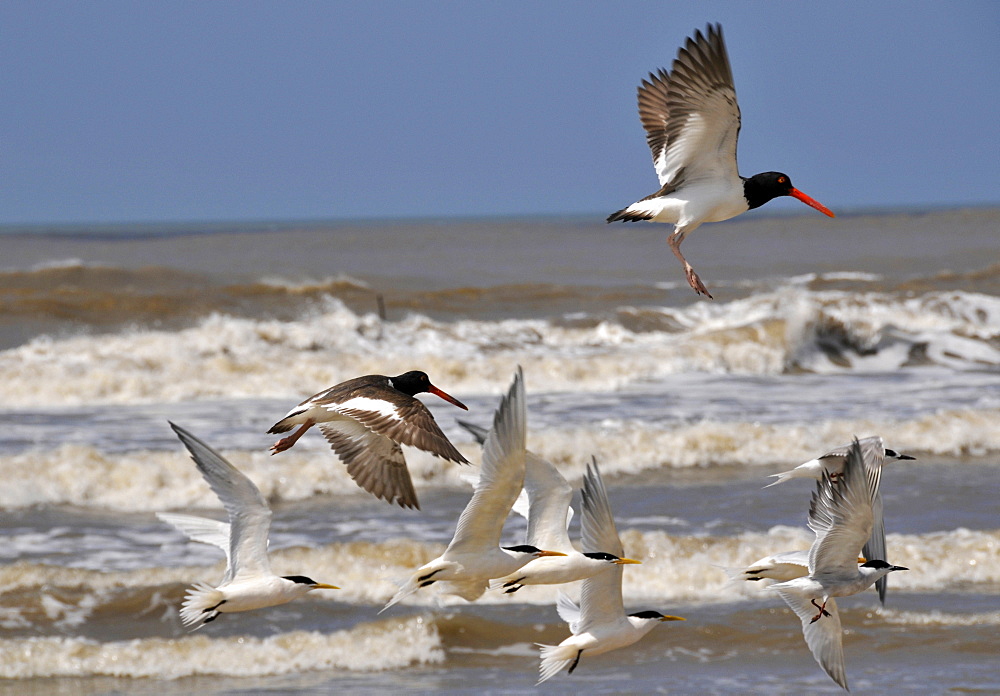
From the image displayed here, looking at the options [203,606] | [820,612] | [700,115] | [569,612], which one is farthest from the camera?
[700,115]

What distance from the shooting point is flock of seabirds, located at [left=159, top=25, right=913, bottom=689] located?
12.6ft

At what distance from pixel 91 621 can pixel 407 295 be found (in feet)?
58.4

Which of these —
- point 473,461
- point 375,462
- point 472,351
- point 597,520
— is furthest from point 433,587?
point 472,351

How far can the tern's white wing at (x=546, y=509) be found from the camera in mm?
4324

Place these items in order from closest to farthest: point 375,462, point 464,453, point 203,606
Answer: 1. point 203,606
2. point 375,462
3. point 464,453

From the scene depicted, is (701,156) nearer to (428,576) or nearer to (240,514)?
(428,576)

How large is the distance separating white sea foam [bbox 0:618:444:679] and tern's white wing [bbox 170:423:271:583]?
234 centimetres

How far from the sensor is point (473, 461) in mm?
11398

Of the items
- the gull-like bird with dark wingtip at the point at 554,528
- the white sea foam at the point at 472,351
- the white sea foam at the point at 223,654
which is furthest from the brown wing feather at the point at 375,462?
the white sea foam at the point at 472,351

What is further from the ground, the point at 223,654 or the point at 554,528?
the point at 554,528

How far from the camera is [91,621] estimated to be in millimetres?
7035

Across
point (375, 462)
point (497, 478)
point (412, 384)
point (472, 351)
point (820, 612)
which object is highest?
point (412, 384)

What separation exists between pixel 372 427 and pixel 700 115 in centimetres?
186

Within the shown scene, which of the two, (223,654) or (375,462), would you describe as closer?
(375,462)
